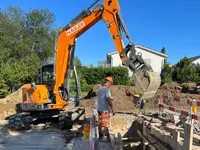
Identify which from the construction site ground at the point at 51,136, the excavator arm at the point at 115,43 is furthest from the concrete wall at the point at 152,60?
the excavator arm at the point at 115,43

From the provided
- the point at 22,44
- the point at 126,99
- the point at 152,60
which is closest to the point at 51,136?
the point at 126,99

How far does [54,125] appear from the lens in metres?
10.5

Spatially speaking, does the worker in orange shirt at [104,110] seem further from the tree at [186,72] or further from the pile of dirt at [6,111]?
the tree at [186,72]

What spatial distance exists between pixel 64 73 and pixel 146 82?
3777mm

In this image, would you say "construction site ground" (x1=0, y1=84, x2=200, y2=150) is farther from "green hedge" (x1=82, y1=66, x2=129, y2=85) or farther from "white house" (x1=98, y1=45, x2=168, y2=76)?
"white house" (x1=98, y1=45, x2=168, y2=76)

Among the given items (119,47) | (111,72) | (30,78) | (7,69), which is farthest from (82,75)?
(119,47)

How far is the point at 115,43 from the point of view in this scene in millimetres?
8281

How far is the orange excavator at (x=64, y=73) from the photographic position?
8.28 metres

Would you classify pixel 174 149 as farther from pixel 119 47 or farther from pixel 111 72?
pixel 111 72

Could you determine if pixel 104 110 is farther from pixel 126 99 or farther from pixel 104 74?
pixel 104 74

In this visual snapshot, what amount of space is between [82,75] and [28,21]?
387 inches

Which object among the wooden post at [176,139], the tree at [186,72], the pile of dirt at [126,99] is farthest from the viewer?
the tree at [186,72]

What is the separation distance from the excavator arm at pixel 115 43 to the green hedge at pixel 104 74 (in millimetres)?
19647

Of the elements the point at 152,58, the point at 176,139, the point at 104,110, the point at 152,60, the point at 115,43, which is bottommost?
the point at 176,139
